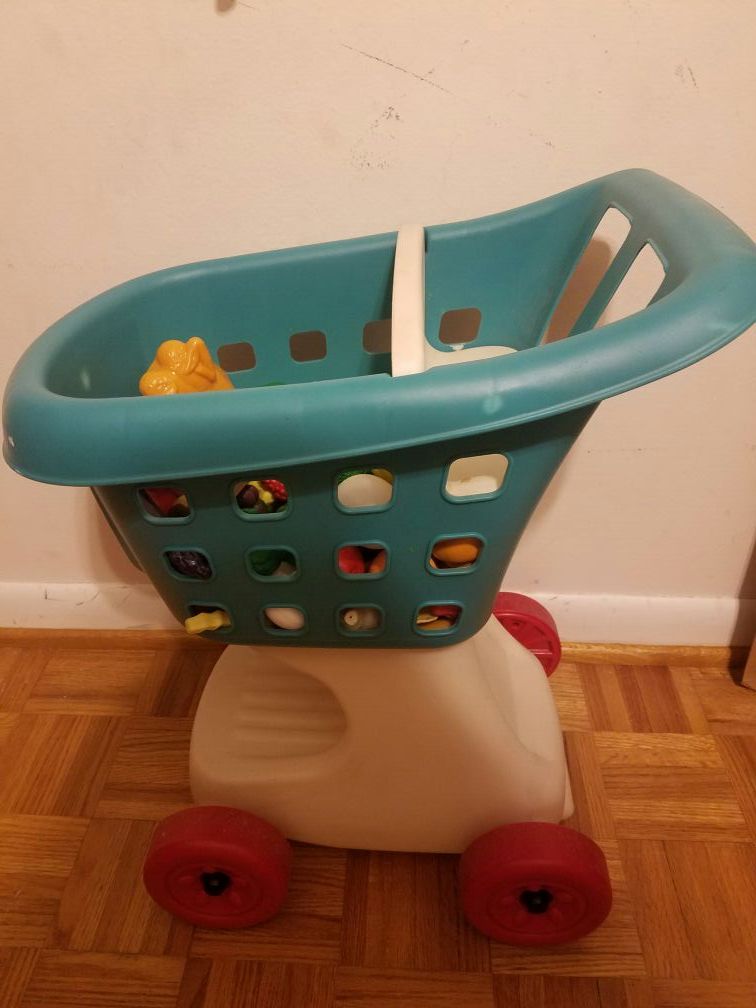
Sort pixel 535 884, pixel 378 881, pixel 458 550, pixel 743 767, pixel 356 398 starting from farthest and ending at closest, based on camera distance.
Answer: pixel 743 767 < pixel 378 881 < pixel 535 884 < pixel 458 550 < pixel 356 398

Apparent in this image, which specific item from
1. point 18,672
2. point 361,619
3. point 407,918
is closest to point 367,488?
point 361,619

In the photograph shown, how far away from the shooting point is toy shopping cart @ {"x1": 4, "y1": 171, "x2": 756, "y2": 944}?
409mm

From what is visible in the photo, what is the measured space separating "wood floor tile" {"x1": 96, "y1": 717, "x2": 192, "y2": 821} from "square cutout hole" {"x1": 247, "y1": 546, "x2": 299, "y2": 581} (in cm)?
42

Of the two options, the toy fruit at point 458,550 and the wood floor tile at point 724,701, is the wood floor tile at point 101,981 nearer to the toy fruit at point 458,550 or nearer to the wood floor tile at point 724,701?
the toy fruit at point 458,550

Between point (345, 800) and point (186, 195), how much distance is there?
1.93 ft

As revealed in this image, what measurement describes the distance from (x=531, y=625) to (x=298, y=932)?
41cm

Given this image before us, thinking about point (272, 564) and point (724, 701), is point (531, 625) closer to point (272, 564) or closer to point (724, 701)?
point (724, 701)

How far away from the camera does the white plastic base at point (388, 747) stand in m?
0.62

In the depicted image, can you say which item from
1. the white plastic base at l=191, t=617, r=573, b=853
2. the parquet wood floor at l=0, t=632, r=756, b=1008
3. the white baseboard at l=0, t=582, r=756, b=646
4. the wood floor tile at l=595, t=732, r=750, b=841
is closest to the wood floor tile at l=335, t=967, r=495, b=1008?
the parquet wood floor at l=0, t=632, r=756, b=1008

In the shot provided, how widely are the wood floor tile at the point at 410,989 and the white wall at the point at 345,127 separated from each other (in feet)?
1.79

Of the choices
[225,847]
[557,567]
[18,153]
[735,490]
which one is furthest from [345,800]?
[18,153]

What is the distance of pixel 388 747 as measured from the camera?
649 millimetres

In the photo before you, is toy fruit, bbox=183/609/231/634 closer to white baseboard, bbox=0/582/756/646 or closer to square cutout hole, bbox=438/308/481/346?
square cutout hole, bbox=438/308/481/346

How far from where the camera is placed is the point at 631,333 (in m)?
0.39
